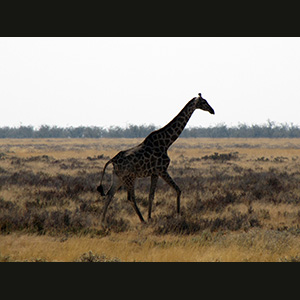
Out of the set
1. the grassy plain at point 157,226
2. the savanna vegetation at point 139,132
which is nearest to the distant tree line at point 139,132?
the savanna vegetation at point 139,132

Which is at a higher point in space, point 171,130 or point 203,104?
point 203,104

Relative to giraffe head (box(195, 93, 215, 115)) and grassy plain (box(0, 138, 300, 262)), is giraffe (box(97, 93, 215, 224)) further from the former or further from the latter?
grassy plain (box(0, 138, 300, 262))

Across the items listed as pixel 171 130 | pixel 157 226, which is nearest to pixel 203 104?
pixel 171 130

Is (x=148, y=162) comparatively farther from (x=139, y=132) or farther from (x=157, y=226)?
(x=139, y=132)

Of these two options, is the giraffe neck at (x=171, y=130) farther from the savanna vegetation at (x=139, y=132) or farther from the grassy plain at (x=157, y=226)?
the savanna vegetation at (x=139, y=132)

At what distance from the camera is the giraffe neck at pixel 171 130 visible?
12.5 m

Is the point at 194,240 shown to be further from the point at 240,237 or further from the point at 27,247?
the point at 27,247

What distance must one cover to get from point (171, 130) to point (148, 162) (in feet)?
3.80

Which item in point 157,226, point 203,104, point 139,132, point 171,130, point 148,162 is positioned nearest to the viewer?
point 157,226

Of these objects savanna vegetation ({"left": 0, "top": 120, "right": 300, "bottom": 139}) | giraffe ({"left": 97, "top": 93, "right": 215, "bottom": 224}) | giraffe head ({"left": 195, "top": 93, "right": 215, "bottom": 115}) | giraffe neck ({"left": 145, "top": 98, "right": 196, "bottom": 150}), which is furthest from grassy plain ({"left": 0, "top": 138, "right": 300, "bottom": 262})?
savanna vegetation ({"left": 0, "top": 120, "right": 300, "bottom": 139})

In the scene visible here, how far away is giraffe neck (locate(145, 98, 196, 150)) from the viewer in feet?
41.0

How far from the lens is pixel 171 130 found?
1269 centimetres

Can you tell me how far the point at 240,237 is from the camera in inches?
398

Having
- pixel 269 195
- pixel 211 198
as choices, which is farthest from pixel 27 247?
pixel 269 195
